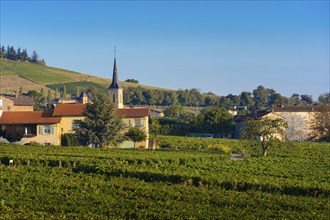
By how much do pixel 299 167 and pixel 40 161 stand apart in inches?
727

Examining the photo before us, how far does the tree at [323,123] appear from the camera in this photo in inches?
3135

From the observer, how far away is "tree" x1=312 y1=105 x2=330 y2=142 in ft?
261

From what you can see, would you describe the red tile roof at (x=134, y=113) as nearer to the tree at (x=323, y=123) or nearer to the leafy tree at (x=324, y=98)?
the tree at (x=323, y=123)

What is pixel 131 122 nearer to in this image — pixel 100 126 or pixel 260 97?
pixel 100 126

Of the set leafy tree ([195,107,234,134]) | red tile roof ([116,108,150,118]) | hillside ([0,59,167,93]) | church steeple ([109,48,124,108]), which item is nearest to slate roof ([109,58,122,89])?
church steeple ([109,48,124,108])

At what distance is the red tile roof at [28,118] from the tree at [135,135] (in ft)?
27.7

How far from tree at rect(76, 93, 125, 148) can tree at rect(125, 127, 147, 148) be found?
2.50 metres

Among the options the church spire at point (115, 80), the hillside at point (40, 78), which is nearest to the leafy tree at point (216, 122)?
the church spire at point (115, 80)

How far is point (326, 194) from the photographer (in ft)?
76.0

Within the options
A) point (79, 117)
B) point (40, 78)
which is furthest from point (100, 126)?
point (40, 78)

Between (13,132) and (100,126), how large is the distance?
11.5 metres

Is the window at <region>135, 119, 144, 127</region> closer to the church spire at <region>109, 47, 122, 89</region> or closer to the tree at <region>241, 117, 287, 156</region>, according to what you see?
the tree at <region>241, 117, 287, 156</region>

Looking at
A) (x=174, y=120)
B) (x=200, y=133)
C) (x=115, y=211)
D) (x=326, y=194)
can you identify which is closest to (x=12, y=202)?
(x=115, y=211)

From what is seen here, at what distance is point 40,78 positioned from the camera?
162m
